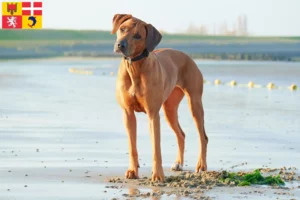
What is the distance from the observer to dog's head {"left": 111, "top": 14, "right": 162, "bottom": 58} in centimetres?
1076

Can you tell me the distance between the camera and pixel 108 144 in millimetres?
14312

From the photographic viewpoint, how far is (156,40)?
10961 millimetres

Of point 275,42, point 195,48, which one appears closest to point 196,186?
point 195,48

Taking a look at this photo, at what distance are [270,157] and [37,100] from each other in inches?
421

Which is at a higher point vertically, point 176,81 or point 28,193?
point 176,81

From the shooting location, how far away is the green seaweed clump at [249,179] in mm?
10884

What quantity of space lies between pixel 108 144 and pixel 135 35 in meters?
3.73

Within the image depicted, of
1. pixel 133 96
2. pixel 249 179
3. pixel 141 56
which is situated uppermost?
pixel 141 56

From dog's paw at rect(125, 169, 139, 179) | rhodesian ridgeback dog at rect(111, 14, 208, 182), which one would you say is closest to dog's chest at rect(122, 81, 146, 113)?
rhodesian ridgeback dog at rect(111, 14, 208, 182)

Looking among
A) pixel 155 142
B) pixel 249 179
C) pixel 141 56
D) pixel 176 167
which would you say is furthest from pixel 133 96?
pixel 249 179

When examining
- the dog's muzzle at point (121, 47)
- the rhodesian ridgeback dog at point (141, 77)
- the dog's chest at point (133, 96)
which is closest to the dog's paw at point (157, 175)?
the rhodesian ridgeback dog at point (141, 77)

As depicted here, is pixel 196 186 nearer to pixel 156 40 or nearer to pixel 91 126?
pixel 156 40

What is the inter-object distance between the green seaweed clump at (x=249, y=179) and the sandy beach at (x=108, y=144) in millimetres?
158

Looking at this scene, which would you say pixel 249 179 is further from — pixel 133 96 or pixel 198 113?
pixel 198 113
